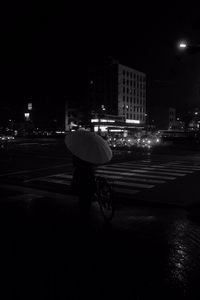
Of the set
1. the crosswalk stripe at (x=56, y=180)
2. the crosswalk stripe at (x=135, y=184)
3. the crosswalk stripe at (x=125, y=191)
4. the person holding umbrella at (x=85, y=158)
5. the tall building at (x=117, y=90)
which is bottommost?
the crosswalk stripe at (x=125, y=191)

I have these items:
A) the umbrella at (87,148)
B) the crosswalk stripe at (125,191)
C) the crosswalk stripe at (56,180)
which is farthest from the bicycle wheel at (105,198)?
the crosswalk stripe at (56,180)

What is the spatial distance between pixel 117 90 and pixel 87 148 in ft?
425

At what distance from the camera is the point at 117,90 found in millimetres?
134500

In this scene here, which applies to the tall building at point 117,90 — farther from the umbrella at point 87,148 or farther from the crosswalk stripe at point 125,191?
the umbrella at point 87,148

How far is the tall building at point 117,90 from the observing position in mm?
134500

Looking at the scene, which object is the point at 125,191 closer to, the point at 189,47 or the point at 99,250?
the point at 99,250

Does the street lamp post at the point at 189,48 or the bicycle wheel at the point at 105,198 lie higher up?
the street lamp post at the point at 189,48

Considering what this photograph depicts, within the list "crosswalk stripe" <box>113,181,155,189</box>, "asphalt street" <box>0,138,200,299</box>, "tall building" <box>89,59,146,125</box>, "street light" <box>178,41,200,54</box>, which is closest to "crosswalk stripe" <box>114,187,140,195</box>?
"crosswalk stripe" <box>113,181,155,189</box>

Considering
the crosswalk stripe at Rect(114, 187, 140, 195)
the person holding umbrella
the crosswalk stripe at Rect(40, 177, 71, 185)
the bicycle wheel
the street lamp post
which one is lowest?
the crosswalk stripe at Rect(114, 187, 140, 195)

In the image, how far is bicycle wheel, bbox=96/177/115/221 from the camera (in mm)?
7719

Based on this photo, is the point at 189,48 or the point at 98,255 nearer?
the point at 98,255

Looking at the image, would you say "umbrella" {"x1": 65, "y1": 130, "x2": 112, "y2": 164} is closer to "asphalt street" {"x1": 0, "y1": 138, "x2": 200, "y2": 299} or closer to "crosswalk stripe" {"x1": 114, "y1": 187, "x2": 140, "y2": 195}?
"asphalt street" {"x1": 0, "y1": 138, "x2": 200, "y2": 299}

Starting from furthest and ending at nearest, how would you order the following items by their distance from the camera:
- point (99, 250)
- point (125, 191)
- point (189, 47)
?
1. point (189, 47)
2. point (125, 191)
3. point (99, 250)

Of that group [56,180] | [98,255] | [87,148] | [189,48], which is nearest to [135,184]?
[56,180]
